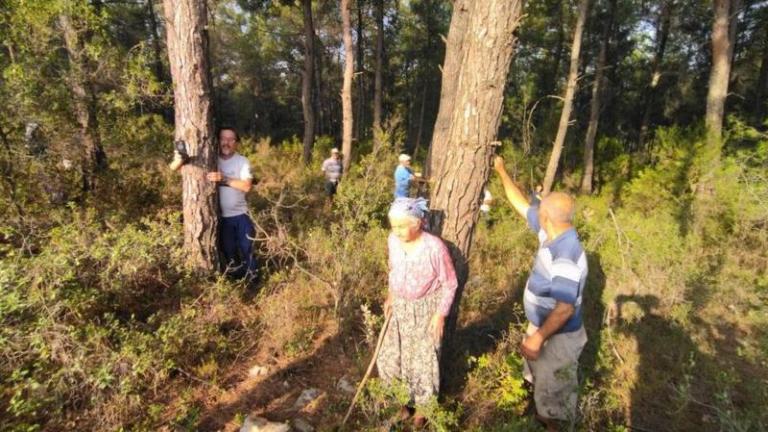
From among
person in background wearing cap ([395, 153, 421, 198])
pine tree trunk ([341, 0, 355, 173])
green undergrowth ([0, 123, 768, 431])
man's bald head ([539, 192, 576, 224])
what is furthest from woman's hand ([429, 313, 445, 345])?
Answer: pine tree trunk ([341, 0, 355, 173])

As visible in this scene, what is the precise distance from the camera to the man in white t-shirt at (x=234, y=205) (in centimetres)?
396

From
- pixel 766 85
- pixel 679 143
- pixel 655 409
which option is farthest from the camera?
pixel 766 85

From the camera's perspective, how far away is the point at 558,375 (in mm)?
2430

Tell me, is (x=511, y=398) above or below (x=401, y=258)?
below

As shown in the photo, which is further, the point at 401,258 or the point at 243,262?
the point at 243,262

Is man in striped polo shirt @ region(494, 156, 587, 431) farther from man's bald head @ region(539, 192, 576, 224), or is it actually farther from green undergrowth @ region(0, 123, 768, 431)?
green undergrowth @ region(0, 123, 768, 431)

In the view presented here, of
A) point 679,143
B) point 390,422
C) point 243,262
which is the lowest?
point 390,422

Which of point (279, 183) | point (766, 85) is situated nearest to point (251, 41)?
point (279, 183)

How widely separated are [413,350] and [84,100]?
15.7 ft

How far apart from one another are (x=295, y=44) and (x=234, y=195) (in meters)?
20.9

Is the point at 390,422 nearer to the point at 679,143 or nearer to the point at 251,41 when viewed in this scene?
the point at 679,143

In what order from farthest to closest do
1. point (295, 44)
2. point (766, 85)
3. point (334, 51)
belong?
point (334, 51) < point (295, 44) < point (766, 85)

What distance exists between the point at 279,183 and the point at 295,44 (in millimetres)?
15519

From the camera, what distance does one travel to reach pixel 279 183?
984cm
